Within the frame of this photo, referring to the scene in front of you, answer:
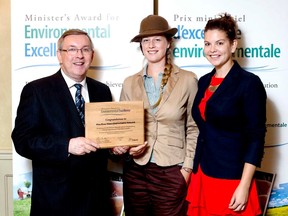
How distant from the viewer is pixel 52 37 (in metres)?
2.58

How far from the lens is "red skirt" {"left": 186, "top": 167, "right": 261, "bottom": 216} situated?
1.82m

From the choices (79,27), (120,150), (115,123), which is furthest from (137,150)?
(79,27)

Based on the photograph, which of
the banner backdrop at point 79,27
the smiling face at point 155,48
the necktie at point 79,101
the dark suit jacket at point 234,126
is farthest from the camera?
the banner backdrop at point 79,27

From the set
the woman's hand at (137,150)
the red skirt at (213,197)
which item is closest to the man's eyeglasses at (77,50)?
the woman's hand at (137,150)

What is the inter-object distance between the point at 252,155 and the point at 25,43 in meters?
1.71

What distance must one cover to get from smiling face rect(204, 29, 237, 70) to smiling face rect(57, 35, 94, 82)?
669 millimetres

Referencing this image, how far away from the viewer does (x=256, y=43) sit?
2.61 metres

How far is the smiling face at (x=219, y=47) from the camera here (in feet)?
6.06

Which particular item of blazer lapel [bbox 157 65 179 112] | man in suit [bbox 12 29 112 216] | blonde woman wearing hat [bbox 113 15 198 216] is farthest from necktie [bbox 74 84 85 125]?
blazer lapel [bbox 157 65 179 112]

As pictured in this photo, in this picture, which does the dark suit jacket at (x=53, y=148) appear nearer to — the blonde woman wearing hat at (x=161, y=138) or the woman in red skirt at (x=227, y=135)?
the blonde woman wearing hat at (x=161, y=138)

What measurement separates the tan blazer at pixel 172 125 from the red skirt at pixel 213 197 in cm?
19

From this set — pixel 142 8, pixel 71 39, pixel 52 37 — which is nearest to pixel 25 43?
pixel 52 37

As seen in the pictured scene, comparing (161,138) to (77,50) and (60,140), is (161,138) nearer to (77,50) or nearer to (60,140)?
(60,140)

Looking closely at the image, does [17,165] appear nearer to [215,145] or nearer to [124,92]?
[124,92]
